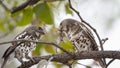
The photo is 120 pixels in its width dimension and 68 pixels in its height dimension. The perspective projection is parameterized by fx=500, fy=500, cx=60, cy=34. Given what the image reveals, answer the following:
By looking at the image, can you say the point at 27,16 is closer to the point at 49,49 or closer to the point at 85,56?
the point at 49,49

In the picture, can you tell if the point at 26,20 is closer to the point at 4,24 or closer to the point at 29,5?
the point at 29,5

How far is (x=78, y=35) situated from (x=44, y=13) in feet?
0.78

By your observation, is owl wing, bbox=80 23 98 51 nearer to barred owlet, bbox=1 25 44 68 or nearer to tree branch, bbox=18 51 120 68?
barred owlet, bbox=1 25 44 68

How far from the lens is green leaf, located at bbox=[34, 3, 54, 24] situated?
2765 mm

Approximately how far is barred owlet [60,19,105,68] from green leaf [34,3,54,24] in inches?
3.4

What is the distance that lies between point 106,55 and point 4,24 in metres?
1.40

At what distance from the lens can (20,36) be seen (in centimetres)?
262

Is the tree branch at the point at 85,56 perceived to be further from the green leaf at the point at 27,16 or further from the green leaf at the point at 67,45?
the green leaf at the point at 27,16

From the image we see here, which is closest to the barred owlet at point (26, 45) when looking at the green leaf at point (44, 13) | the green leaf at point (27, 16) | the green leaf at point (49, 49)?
the green leaf at point (44, 13)

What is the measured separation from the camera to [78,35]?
2846 mm

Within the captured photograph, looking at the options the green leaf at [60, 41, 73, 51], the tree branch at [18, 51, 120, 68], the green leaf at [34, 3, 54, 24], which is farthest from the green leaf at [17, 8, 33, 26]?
the tree branch at [18, 51, 120, 68]

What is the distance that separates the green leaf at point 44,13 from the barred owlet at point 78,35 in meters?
0.09

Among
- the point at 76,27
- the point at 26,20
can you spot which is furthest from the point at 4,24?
the point at 76,27

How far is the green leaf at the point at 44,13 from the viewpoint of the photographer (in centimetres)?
277
